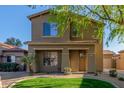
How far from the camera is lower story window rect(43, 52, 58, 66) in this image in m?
24.0

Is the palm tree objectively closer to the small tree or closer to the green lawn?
the small tree

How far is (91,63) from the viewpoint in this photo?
23234 millimetres

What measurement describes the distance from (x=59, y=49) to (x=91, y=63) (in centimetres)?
263

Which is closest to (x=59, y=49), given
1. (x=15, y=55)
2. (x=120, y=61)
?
(x=15, y=55)

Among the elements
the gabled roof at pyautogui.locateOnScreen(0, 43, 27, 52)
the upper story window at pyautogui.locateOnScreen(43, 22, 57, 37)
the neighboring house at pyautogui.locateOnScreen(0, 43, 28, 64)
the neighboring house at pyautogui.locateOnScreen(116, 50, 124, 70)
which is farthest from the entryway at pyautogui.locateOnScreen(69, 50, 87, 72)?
the neighboring house at pyautogui.locateOnScreen(116, 50, 124, 70)

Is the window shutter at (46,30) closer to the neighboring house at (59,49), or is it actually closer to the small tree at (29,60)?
the neighboring house at (59,49)

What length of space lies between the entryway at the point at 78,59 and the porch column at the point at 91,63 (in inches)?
18.9

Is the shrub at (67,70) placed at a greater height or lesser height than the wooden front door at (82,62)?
lesser

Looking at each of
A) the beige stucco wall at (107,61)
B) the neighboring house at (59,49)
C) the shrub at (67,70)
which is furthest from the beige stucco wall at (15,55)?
the beige stucco wall at (107,61)

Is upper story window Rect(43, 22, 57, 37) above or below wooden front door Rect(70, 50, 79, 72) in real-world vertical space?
above

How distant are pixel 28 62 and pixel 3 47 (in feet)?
13.4

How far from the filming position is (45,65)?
79.0ft

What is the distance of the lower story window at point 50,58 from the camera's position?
24047 mm

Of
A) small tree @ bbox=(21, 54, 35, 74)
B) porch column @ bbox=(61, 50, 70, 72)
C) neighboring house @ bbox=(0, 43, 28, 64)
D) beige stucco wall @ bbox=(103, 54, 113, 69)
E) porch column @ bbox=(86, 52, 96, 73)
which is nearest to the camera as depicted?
small tree @ bbox=(21, 54, 35, 74)
